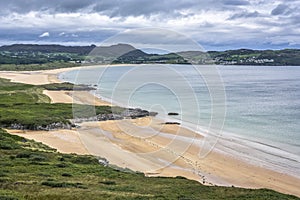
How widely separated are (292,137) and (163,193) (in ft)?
106

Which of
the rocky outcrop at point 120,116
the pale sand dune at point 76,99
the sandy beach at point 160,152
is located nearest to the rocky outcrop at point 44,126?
the sandy beach at point 160,152

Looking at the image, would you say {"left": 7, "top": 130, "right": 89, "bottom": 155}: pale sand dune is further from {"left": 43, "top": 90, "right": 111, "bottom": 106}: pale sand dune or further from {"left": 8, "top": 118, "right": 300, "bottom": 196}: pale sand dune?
{"left": 43, "top": 90, "right": 111, "bottom": 106}: pale sand dune

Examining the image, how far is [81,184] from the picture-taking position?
1914cm

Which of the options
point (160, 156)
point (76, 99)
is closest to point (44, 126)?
point (160, 156)

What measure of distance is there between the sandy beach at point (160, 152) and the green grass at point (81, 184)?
24.3 ft

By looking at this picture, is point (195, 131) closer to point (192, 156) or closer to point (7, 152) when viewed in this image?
point (192, 156)

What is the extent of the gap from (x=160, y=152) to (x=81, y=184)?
66.9ft

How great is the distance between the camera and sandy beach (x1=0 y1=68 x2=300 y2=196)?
101 ft

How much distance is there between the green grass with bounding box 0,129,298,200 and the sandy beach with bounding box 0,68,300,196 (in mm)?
7392

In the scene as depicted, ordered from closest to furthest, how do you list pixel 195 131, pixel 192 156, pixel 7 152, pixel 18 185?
pixel 18 185 < pixel 7 152 < pixel 192 156 < pixel 195 131

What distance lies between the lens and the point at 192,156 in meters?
37.9

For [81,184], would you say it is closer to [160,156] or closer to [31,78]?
[160,156]

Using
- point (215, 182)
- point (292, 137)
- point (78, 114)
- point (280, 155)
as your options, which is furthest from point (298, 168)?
point (78, 114)

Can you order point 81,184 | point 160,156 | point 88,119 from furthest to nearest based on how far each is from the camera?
1. point 88,119
2. point 160,156
3. point 81,184
